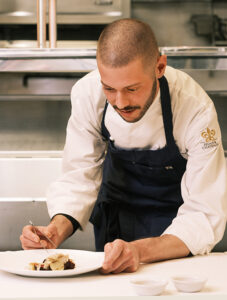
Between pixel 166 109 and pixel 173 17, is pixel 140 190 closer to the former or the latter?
pixel 166 109

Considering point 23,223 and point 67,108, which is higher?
point 67,108

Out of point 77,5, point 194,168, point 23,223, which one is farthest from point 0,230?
point 77,5

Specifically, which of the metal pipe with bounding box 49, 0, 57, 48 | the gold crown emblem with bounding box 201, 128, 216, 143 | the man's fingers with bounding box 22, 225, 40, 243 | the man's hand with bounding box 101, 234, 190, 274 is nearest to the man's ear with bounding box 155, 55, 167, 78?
the gold crown emblem with bounding box 201, 128, 216, 143

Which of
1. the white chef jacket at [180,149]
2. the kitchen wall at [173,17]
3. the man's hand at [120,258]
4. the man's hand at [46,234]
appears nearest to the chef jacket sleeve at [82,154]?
the white chef jacket at [180,149]

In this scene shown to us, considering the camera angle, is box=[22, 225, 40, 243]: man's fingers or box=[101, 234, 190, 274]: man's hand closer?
box=[101, 234, 190, 274]: man's hand

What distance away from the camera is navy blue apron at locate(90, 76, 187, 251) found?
1.86 m

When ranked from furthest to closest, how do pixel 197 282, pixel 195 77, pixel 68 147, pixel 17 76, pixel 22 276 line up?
pixel 17 76 < pixel 195 77 < pixel 68 147 < pixel 22 276 < pixel 197 282

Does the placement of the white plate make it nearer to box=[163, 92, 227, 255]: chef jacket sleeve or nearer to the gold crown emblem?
box=[163, 92, 227, 255]: chef jacket sleeve

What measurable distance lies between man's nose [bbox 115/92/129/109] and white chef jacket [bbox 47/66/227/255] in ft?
0.98

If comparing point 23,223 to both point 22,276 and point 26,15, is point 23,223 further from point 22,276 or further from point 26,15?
point 26,15

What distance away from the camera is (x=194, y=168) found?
5.66ft

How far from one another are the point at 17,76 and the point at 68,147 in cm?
94

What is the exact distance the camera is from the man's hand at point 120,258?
1.34 meters

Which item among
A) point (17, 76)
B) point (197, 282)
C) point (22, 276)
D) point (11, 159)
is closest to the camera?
point (197, 282)
